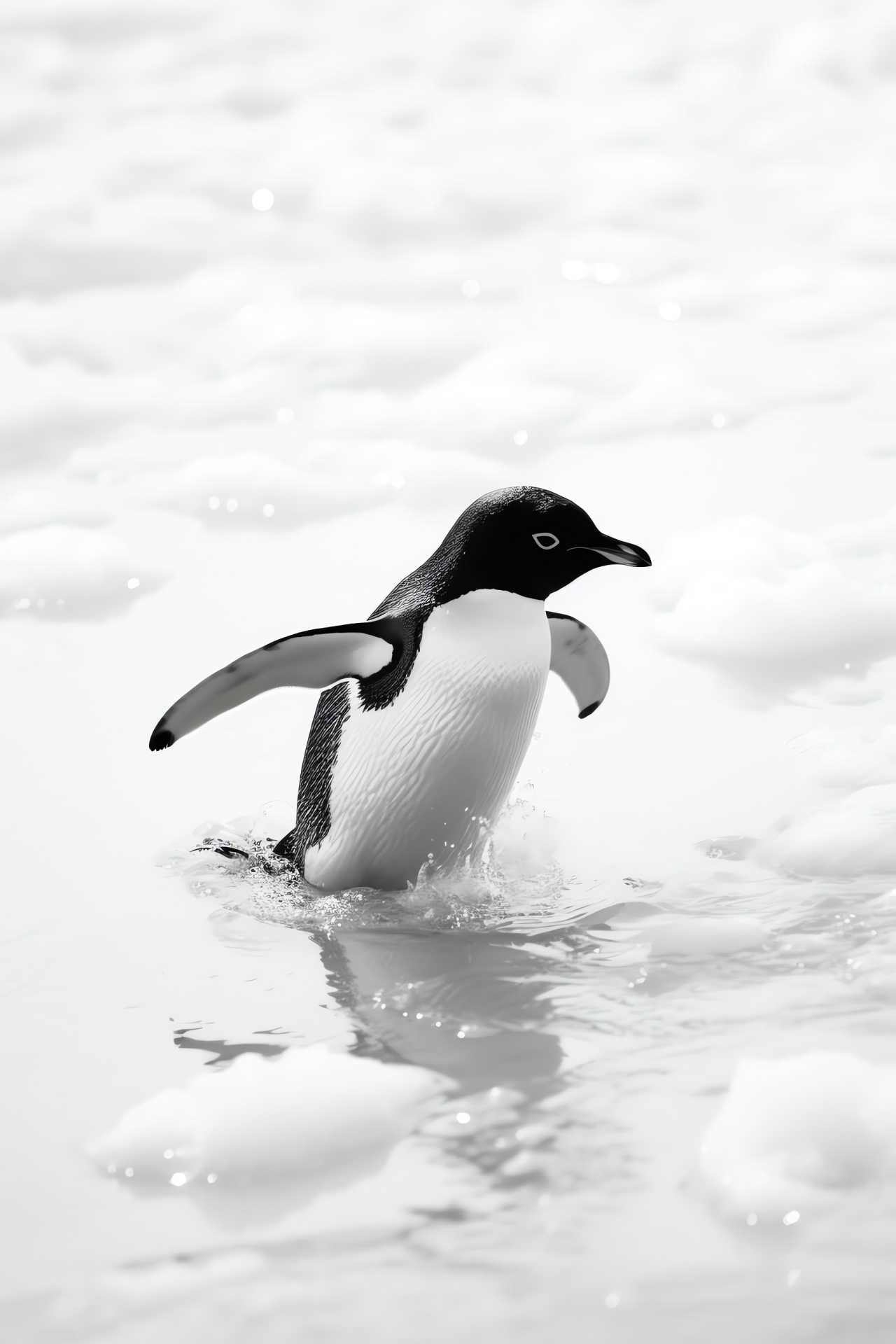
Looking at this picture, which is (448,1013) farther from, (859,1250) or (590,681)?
(590,681)

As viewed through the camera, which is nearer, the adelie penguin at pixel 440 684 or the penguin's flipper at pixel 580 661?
the adelie penguin at pixel 440 684

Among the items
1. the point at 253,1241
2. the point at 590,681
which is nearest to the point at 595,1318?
the point at 253,1241

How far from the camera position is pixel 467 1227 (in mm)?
1449

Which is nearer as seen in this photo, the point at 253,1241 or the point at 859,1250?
the point at 859,1250

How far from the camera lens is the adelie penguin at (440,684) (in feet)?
9.29

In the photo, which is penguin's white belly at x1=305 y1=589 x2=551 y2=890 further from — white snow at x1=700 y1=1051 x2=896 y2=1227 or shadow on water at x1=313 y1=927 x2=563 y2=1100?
white snow at x1=700 y1=1051 x2=896 y2=1227

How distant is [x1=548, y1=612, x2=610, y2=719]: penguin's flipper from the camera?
3.41 meters

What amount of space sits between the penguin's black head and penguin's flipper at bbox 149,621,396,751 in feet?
0.76

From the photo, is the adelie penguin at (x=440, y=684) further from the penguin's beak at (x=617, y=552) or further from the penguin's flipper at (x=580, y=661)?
the penguin's flipper at (x=580, y=661)

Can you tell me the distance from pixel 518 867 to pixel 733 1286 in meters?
1.86

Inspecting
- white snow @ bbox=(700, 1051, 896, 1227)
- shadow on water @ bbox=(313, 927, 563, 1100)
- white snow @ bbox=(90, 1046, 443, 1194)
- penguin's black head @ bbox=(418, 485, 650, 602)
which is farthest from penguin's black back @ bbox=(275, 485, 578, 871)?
white snow @ bbox=(700, 1051, 896, 1227)

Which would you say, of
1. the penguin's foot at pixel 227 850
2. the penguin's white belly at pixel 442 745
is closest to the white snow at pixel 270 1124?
the penguin's white belly at pixel 442 745

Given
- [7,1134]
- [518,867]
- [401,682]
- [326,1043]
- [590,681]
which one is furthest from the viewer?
Result: [590,681]

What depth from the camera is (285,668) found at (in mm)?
2906
